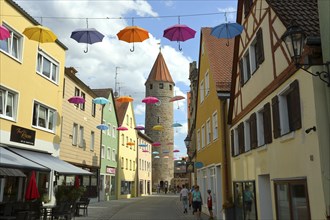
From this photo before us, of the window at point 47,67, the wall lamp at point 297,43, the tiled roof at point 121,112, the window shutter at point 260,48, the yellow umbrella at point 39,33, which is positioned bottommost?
the wall lamp at point 297,43

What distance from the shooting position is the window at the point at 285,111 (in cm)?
909

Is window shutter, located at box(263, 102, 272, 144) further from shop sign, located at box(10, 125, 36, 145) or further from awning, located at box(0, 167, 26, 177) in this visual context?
shop sign, located at box(10, 125, 36, 145)

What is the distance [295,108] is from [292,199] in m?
2.28

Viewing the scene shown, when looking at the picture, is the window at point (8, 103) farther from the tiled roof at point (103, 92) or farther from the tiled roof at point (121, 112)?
the tiled roof at point (121, 112)

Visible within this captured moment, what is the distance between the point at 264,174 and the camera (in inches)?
465

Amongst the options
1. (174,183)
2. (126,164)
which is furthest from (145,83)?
(126,164)

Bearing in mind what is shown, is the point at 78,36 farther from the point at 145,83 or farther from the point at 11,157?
the point at 145,83

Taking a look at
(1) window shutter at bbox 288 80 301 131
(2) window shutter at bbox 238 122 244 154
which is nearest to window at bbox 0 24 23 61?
(2) window shutter at bbox 238 122 244 154

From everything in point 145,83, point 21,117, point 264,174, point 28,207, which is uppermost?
point 145,83

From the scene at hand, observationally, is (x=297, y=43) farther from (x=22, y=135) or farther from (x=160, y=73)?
(x=160, y=73)

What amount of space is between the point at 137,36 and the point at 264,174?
5880 mm

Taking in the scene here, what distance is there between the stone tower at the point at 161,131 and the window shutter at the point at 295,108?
56.4 m

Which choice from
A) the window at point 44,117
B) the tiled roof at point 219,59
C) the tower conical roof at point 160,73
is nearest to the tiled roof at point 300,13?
the tiled roof at point 219,59

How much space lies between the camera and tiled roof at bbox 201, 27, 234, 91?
61.1 feet
